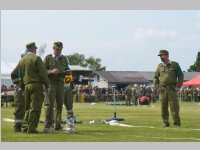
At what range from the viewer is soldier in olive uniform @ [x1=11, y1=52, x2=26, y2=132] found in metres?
13.7

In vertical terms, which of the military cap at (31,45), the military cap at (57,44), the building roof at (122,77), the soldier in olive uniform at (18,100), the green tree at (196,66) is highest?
the green tree at (196,66)

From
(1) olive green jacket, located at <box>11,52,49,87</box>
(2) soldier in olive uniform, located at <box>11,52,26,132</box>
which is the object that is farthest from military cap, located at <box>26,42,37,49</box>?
(2) soldier in olive uniform, located at <box>11,52,26,132</box>

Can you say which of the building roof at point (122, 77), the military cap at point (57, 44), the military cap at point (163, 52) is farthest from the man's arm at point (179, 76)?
the building roof at point (122, 77)

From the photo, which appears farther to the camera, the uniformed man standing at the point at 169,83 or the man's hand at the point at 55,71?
the uniformed man standing at the point at 169,83

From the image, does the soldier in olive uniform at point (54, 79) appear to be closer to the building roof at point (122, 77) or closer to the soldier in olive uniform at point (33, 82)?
the soldier in olive uniform at point (33, 82)

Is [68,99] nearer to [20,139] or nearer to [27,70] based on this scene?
[27,70]

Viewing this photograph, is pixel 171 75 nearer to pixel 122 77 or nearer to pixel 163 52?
pixel 163 52

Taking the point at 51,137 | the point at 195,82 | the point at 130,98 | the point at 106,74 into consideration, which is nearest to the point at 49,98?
the point at 51,137

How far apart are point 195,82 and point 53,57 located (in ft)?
139

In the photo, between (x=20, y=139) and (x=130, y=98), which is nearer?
(x=20, y=139)

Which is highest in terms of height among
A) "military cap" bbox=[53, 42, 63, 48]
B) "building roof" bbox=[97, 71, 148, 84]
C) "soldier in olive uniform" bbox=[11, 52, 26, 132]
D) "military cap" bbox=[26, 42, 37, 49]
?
"building roof" bbox=[97, 71, 148, 84]

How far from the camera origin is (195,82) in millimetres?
Answer: 55031

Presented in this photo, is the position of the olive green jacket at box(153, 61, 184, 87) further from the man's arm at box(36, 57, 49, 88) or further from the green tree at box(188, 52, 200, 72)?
the green tree at box(188, 52, 200, 72)

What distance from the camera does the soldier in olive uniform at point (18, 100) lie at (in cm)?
1367
